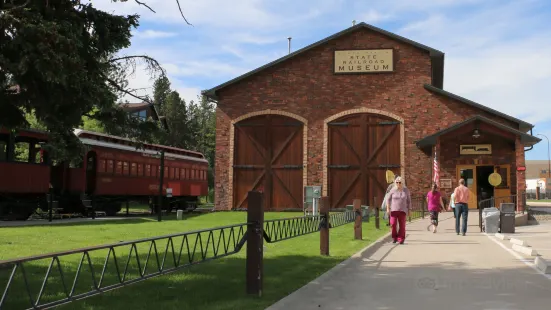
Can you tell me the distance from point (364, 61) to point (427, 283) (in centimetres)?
2259

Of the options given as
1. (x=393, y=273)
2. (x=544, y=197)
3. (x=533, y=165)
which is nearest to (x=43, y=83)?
(x=393, y=273)

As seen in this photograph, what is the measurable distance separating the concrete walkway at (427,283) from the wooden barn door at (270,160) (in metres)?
17.3

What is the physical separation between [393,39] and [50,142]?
23.1 m

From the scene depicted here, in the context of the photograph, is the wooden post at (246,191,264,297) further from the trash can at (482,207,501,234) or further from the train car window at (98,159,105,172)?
the train car window at (98,159,105,172)

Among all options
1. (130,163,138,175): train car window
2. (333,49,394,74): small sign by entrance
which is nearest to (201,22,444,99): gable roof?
(333,49,394,74): small sign by entrance

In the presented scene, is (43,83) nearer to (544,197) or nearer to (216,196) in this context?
(216,196)

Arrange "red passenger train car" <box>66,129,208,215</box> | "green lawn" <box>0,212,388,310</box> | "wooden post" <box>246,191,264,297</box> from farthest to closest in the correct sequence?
"red passenger train car" <box>66,129,208,215</box> → "wooden post" <box>246,191,264,297</box> → "green lawn" <box>0,212,388,310</box>

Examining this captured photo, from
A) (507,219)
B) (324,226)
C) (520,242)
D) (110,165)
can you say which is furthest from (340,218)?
(110,165)

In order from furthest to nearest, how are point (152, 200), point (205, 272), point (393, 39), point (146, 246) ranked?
point (152, 200) → point (393, 39) → point (146, 246) → point (205, 272)

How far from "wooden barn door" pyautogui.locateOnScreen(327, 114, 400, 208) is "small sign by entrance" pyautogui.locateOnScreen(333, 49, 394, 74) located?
2460mm

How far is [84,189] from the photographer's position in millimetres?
25641

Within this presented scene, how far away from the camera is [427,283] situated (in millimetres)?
8023

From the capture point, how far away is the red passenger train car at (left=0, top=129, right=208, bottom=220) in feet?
70.9

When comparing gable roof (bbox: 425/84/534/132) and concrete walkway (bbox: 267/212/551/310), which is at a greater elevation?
gable roof (bbox: 425/84/534/132)
